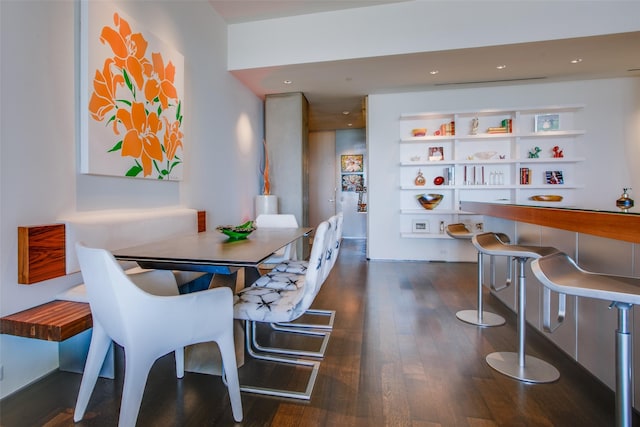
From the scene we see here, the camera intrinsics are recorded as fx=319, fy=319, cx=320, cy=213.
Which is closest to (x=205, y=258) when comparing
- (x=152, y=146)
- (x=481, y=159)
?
(x=152, y=146)

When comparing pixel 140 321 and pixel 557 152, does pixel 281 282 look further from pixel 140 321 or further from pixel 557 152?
pixel 557 152

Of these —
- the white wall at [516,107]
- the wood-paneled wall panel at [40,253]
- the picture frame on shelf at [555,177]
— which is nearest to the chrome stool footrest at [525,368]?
the wood-paneled wall panel at [40,253]

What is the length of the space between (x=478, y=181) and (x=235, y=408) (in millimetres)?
4604

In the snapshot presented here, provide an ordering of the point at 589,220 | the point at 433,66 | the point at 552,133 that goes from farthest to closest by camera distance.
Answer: the point at 552,133 < the point at 433,66 < the point at 589,220

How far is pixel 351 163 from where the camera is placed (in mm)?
7652

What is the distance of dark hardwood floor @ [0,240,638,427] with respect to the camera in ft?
4.74

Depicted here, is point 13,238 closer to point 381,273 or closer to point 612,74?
point 381,273

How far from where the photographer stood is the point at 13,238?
1697 mm

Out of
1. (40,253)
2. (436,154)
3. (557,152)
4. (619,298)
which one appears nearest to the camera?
(619,298)

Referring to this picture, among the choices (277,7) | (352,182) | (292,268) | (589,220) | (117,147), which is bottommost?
(292,268)

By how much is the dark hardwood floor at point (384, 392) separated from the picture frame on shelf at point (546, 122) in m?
3.48

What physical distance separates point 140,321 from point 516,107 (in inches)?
209

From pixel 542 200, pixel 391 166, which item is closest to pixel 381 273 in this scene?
pixel 391 166

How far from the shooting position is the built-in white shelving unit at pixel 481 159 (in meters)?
4.64
